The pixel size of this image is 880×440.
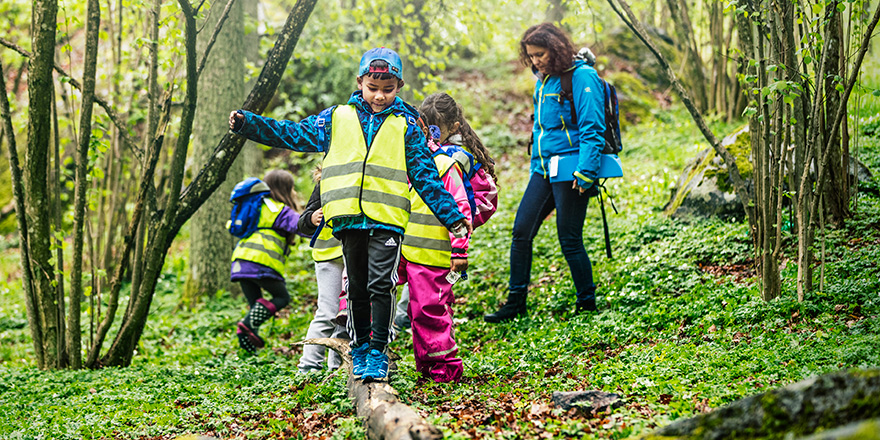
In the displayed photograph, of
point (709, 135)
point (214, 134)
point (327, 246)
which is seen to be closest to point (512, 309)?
point (327, 246)

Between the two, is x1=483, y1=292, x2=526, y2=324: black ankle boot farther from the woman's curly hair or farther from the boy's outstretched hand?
the boy's outstretched hand

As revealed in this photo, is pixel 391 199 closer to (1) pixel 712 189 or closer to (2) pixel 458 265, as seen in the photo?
(2) pixel 458 265

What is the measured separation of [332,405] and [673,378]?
1846 millimetres

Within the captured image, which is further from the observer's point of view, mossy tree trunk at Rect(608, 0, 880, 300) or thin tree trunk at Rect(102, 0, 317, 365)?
thin tree trunk at Rect(102, 0, 317, 365)

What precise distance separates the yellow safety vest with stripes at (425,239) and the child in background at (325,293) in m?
0.61

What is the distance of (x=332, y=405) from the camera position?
321cm

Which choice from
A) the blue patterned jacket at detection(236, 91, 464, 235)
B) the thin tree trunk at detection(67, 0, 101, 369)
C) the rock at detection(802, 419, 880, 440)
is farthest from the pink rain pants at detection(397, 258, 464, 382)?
the thin tree trunk at detection(67, 0, 101, 369)

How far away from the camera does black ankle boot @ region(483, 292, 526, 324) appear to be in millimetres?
4934

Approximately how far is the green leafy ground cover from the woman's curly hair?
1.91 m

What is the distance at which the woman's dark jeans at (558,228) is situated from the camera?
464 cm

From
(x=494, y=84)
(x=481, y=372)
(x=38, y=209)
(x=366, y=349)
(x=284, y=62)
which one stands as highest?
(x=494, y=84)

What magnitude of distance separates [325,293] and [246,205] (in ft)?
Result: 5.05

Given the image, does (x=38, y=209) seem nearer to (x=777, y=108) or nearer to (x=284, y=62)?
(x=284, y=62)

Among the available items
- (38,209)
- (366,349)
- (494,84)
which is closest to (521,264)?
(366,349)
